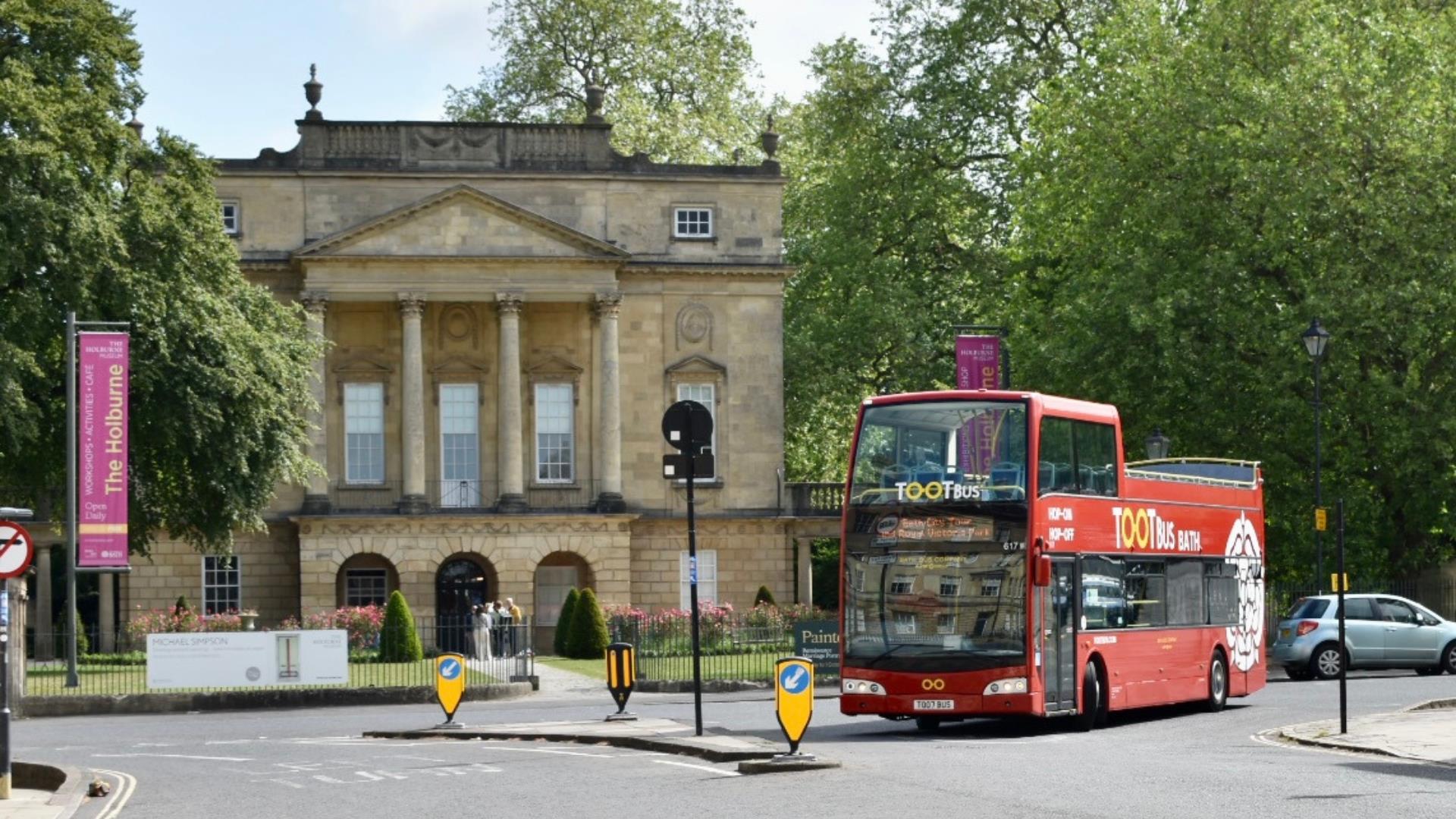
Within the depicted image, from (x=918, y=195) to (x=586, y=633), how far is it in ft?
58.1

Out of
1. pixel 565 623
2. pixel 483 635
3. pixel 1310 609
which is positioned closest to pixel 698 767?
pixel 1310 609

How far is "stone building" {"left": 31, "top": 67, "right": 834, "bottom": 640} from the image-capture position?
189ft

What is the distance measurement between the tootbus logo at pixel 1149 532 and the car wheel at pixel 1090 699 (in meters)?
1.72

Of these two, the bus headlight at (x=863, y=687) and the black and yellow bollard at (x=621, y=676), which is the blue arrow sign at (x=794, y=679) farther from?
the black and yellow bollard at (x=621, y=676)

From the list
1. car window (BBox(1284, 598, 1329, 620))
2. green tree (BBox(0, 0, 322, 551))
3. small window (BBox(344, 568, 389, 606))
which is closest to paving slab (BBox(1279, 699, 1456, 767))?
car window (BBox(1284, 598, 1329, 620))

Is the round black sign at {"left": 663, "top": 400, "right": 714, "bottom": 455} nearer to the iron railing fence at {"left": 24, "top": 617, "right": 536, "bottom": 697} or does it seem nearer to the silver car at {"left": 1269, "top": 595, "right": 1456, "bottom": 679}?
the iron railing fence at {"left": 24, "top": 617, "right": 536, "bottom": 697}

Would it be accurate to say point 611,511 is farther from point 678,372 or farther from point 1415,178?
point 1415,178

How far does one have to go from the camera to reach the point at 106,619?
57.3 m

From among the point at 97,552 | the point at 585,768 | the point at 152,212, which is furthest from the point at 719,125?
the point at 585,768

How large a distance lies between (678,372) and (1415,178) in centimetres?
2191

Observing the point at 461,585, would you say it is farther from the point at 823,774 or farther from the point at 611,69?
the point at 823,774

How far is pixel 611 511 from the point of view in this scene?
58594mm

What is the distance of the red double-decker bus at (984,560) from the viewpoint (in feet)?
80.8

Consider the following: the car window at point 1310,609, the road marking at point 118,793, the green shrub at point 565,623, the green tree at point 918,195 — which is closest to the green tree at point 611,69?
the green tree at point 918,195
